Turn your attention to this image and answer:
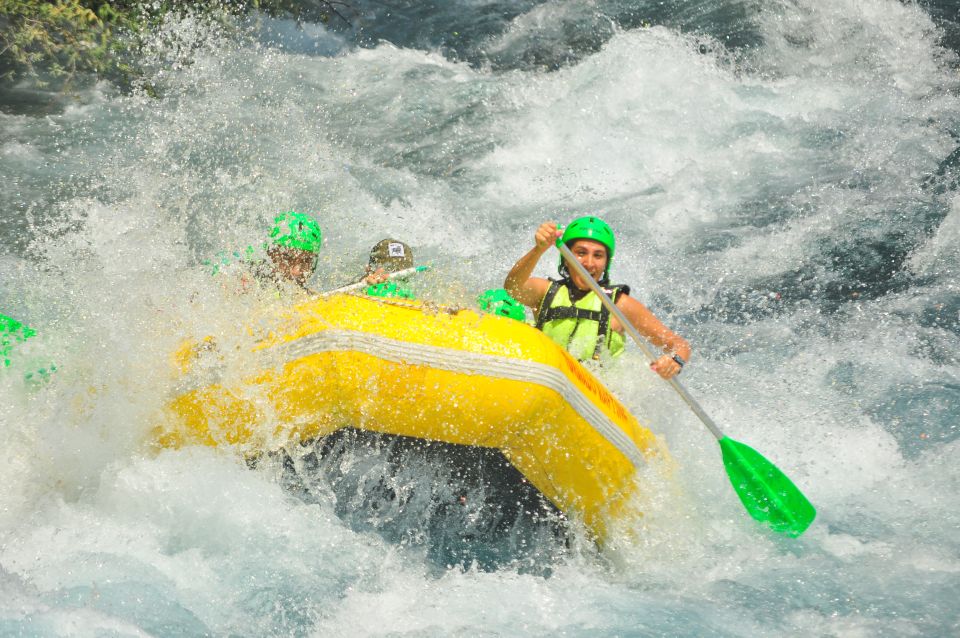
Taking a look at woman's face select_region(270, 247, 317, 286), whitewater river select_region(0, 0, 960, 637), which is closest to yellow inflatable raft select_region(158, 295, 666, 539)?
whitewater river select_region(0, 0, 960, 637)

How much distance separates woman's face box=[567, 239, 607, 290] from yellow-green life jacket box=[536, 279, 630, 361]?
0.32 feet

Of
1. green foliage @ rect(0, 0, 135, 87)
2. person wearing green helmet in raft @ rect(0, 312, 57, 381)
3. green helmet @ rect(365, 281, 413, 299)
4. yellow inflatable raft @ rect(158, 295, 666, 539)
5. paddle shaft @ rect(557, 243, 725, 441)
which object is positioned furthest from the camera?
green foliage @ rect(0, 0, 135, 87)

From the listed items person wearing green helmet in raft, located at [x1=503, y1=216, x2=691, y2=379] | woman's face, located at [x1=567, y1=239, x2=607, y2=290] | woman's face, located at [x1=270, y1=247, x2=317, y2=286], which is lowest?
woman's face, located at [x1=270, y1=247, x2=317, y2=286]

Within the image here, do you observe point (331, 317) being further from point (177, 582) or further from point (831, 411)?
point (831, 411)

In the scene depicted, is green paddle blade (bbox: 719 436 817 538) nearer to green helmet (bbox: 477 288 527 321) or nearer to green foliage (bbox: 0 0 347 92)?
green helmet (bbox: 477 288 527 321)

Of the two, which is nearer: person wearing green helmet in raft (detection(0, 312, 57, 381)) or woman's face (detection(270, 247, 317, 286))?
person wearing green helmet in raft (detection(0, 312, 57, 381))

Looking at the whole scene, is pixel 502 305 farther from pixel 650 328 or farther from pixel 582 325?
pixel 650 328

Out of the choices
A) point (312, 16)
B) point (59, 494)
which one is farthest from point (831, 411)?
point (312, 16)

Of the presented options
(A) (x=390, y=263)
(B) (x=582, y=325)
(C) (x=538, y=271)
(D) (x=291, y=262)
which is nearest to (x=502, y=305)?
(B) (x=582, y=325)

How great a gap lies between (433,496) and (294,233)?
159 cm

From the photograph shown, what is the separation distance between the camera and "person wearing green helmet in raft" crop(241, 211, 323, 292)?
480 centimetres

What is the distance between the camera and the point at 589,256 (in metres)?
4.92

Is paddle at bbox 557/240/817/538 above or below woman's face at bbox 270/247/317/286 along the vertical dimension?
below

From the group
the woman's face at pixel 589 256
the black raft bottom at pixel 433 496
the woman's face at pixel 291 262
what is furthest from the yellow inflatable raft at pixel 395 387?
the woman's face at pixel 589 256
